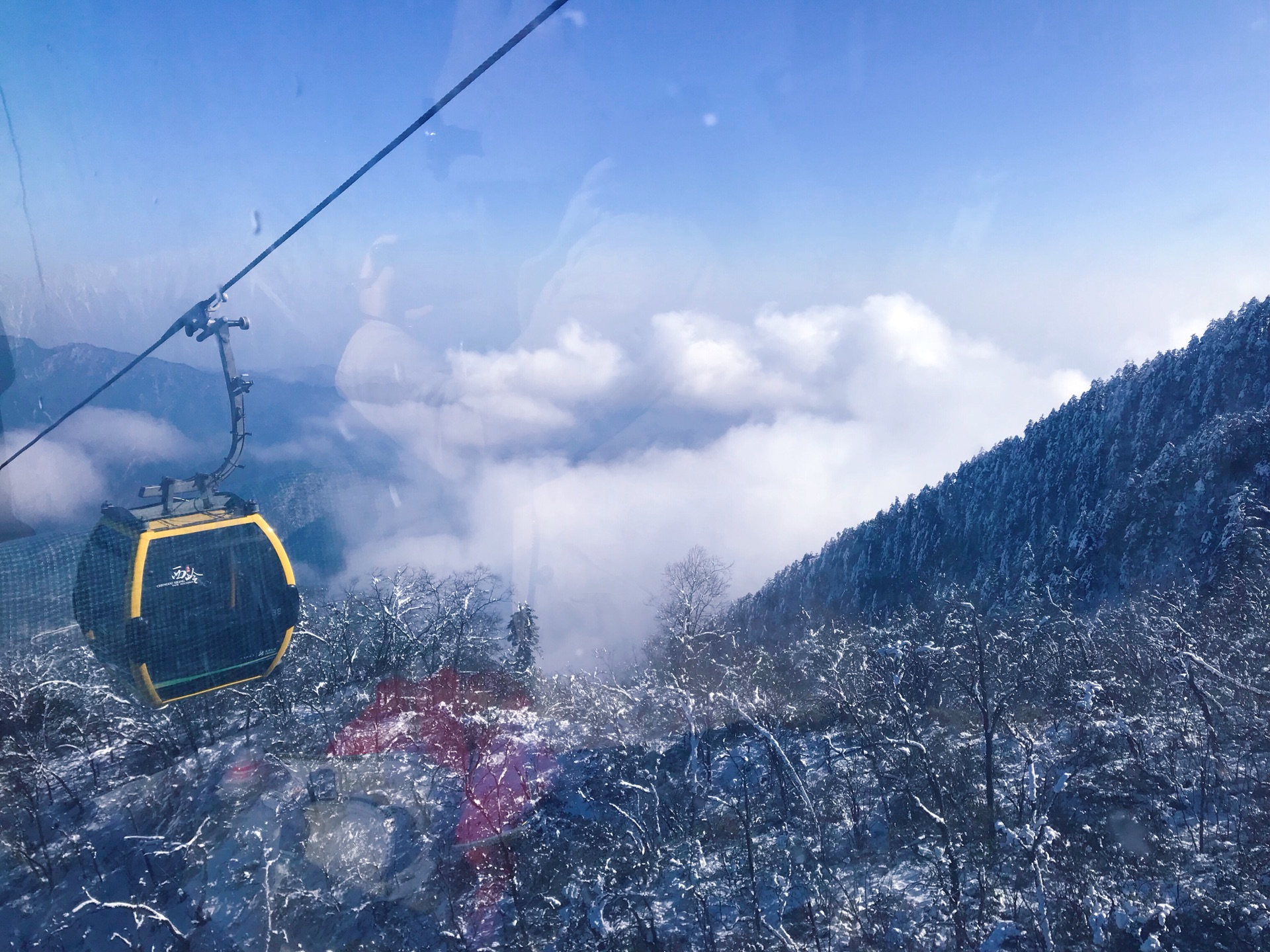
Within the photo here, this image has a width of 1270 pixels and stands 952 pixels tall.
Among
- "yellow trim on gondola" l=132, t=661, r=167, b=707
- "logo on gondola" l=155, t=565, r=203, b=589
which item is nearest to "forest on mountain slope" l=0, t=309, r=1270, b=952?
"yellow trim on gondola" l=132, t=661, r=167, b=707

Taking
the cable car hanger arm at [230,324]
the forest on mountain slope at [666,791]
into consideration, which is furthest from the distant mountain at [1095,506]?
the cable car hanger arm at [230,324]

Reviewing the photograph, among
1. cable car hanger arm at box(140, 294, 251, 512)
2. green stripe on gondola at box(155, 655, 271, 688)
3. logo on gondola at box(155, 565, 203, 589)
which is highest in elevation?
cable car hanger arm at box(140, 294, 251, 512)

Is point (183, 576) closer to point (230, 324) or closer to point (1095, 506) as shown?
point (230, 324)

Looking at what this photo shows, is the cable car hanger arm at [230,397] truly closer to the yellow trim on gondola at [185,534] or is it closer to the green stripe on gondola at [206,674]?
the yellow trim on gondola at [185,534]

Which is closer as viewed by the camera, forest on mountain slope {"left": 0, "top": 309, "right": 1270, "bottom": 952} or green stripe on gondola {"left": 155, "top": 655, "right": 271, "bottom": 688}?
green stripe on gondola {"left": 155, "top": 655, "right": 271, "bottom": 688}

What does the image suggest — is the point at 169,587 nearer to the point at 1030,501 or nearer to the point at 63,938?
the point at 63,938

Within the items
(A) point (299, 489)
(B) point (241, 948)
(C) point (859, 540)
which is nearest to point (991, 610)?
(C) point (859, 540)

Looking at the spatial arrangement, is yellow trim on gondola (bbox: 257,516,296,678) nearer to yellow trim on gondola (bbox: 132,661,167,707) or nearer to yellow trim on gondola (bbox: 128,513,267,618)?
yellow trim on gondola (bbox: 128,513,267,618)

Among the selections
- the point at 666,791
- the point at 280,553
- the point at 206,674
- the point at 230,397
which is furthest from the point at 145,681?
the point at 666,791
